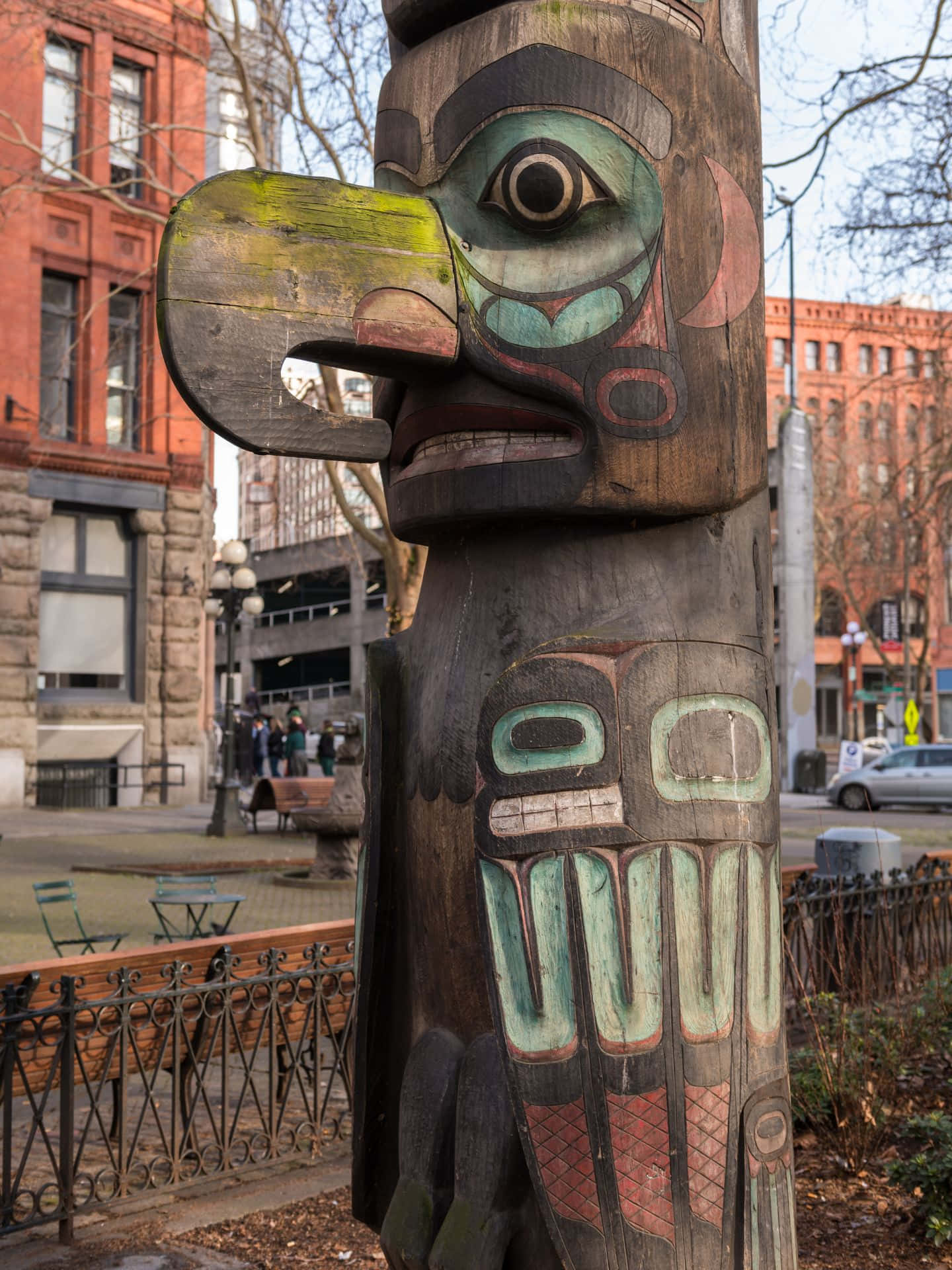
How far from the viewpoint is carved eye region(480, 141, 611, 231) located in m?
2.28

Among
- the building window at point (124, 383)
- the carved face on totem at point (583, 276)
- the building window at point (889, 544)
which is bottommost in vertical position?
the carved face on totem at point (583, 276)

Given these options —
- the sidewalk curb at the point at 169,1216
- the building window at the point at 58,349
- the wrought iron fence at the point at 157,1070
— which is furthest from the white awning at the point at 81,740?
the sidewalk curb at the point at 169,1216

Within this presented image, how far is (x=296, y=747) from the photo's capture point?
2441cm

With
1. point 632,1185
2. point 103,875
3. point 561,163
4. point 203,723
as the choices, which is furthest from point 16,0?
point 632,1185

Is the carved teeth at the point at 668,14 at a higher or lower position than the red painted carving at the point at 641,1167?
higher

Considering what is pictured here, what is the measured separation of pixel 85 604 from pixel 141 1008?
58.0 feet

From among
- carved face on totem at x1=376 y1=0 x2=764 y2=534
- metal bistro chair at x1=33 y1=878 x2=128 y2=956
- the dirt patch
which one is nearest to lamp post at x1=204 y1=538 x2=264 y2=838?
metal bistro chair at x1=33 y1=878 x2=128 y2=956

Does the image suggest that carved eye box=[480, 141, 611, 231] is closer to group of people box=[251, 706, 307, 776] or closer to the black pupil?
the black pupil

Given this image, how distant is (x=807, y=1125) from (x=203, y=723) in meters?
19.5

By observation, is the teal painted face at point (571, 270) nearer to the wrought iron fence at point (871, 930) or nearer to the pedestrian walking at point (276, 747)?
the wrought iron fence at point (871, 930)

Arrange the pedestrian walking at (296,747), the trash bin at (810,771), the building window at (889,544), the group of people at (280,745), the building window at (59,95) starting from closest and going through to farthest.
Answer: the building window at (59,95) < the pedestrian walking at (296,747) < the group of people at (280,745) < the trash bin at (810,771) < the building window at (889,544)

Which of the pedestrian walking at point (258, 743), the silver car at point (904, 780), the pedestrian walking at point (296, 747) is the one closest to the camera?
the silver car at point (904, 780)

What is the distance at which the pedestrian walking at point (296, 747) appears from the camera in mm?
24203

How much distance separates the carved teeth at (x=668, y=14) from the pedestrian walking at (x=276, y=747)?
84.0ft
